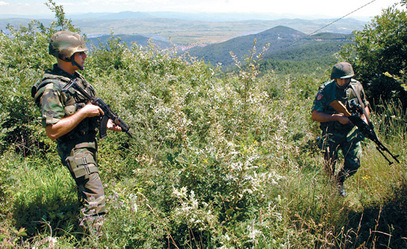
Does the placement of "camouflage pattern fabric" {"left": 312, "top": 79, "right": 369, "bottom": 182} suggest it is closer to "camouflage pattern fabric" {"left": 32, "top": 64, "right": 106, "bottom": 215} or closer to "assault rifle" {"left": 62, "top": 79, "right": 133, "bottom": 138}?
"assault rifle" {"left": 62, "top": 79, "right": 133, "bottom": 138}

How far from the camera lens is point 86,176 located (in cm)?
241

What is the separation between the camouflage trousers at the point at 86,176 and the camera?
238 centimetres

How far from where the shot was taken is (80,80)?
269 cm

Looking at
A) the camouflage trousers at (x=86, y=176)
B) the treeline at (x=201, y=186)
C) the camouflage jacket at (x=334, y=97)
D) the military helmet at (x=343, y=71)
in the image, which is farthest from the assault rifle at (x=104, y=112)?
the military helmet at (x=343, y=71)

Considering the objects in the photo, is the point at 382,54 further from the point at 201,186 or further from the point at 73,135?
the point at 73,135

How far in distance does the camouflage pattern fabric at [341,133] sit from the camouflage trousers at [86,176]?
311 centimetres

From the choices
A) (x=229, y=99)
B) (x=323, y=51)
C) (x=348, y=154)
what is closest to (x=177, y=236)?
(x=229, y=99)

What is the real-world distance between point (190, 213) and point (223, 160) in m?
0.59

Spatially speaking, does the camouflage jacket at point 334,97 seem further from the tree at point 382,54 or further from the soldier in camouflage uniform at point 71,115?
the soldier in camouflage uniform at point 71,115

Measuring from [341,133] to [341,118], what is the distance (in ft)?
1.02

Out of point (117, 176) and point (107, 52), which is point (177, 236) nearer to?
point (117, 176)

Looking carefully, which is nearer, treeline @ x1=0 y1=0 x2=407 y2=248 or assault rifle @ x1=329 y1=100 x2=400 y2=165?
treeline @ x1=0 y1=0 x2=407 y2=248

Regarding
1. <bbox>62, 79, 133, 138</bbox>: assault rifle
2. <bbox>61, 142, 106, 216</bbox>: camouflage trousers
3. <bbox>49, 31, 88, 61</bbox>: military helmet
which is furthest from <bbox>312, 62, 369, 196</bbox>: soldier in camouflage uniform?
<bbox>49, 31, 88, 61</bbox>: military helmet

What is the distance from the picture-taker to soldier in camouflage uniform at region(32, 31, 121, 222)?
2260 mm
